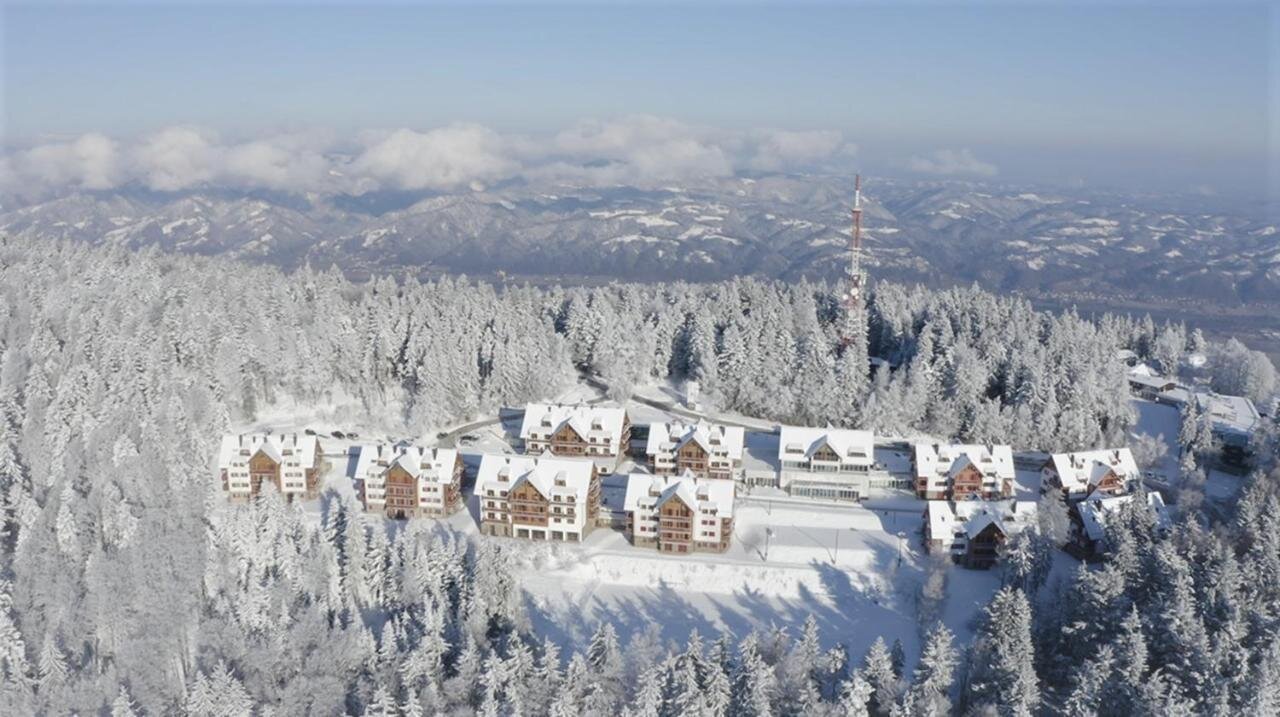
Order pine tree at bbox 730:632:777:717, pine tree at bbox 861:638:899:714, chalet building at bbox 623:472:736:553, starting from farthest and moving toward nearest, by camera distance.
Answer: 1. chalet building at bbox 623:472:736:553
2. pine tree at bbox 861:638:899:714
3. pine tree at bbox 730:632:777:717

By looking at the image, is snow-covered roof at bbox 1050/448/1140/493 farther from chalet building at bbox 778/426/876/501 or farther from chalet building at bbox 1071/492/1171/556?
chalet building at bbox 778/426/876/501

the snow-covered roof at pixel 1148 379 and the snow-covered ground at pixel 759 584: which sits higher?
the snow-covered roof at pixel 1148 379

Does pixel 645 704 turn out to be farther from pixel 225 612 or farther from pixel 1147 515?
pixel 1147 515

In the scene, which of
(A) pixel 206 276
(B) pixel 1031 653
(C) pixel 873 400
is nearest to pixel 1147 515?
(B) pixel 1031 653

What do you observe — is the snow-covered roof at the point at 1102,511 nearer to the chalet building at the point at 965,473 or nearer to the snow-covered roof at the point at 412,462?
the chalet building at the point at 965,473

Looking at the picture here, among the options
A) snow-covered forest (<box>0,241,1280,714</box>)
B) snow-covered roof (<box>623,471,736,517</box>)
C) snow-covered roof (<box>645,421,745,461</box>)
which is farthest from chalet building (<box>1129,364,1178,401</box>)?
snow-covered roof (<box>623,471,736,517</box>)

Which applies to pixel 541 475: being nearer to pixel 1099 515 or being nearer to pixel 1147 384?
pixel 1099 515

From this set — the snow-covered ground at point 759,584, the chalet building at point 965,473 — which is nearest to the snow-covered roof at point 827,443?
the chalet building at point 965,473
